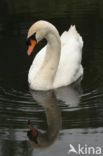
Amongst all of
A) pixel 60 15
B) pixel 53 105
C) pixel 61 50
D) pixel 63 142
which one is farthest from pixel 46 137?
pixel 60 15

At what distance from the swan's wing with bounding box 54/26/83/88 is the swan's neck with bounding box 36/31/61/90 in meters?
0.13

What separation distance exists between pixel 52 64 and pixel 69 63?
38 centimetres

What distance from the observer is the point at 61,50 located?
10508 millimetres

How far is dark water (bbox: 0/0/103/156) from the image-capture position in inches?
311

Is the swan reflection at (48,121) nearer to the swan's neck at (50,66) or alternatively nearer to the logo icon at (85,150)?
the swan's neck at (50,66)

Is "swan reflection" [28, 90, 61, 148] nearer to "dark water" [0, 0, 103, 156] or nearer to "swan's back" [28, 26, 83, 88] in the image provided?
"dark water" [0, 0, 103, 156]

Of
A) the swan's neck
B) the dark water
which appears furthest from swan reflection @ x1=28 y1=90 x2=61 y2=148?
the swan's neck

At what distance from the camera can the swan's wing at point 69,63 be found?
32.7ft

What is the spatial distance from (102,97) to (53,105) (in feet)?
2.64

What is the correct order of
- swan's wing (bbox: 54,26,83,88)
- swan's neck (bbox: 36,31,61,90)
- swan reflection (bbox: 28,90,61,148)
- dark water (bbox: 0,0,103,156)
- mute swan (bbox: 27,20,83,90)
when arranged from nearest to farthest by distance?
1. dark water (bbox: 0,0,103,156)
2. swan reflection (bbox: 28,90,61,148)
3. mute swan (bbox: 27,20,83,90)
4. swan's neck (bbox: 36,31,61,90)
5. swan's wing (bbox: 54,26,83,88)

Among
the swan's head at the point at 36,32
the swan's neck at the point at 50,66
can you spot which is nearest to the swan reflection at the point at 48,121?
the swan's neck at the point at 50,66

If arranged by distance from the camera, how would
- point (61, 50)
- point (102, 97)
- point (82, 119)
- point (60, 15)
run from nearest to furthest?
point (82, 119)
point (102, 97)
point (61, 50)
point (60, 15)

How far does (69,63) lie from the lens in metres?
10.1

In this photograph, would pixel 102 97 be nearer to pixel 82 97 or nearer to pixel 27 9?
pixel 82 97
